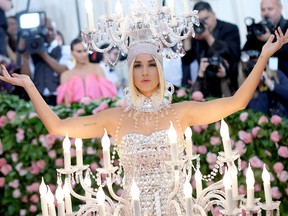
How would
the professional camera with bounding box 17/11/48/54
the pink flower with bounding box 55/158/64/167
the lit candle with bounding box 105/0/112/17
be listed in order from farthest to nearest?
1. the professional camera with bounding box 17/11/48/54
2. the pink flower with bounding box 55/158/64/167
3. the lit candle with bounding box 105/0/112/17

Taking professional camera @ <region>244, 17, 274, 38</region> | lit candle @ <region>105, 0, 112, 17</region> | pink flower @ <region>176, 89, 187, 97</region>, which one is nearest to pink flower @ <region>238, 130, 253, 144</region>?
pink flower @ <region>176, 89, 187, 97</region>

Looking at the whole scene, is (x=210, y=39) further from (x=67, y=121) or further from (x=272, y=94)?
(x=67, y=121)

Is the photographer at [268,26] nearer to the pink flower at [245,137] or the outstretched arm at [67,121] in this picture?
the pink flower at [245,137]

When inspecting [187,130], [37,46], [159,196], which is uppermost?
[37,46]

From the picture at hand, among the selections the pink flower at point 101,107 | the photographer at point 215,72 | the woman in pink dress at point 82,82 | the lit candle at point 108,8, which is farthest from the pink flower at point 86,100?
the lit candle at point 108,8

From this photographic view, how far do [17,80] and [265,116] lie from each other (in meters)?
3.25

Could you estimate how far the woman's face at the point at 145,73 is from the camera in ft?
16.2

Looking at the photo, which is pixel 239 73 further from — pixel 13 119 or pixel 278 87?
pixel 13 119

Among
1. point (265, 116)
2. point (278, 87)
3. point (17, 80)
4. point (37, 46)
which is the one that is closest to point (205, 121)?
point (17, 80)

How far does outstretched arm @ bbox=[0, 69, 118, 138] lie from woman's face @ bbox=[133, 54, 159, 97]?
26 cm

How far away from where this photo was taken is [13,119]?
8.13m

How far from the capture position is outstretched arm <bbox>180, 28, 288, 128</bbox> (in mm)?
4660

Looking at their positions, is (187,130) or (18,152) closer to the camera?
(187,130)

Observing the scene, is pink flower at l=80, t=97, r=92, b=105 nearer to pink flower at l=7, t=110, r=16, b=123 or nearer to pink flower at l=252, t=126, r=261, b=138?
pink flower at l=7, t=110, r=16, b=123
